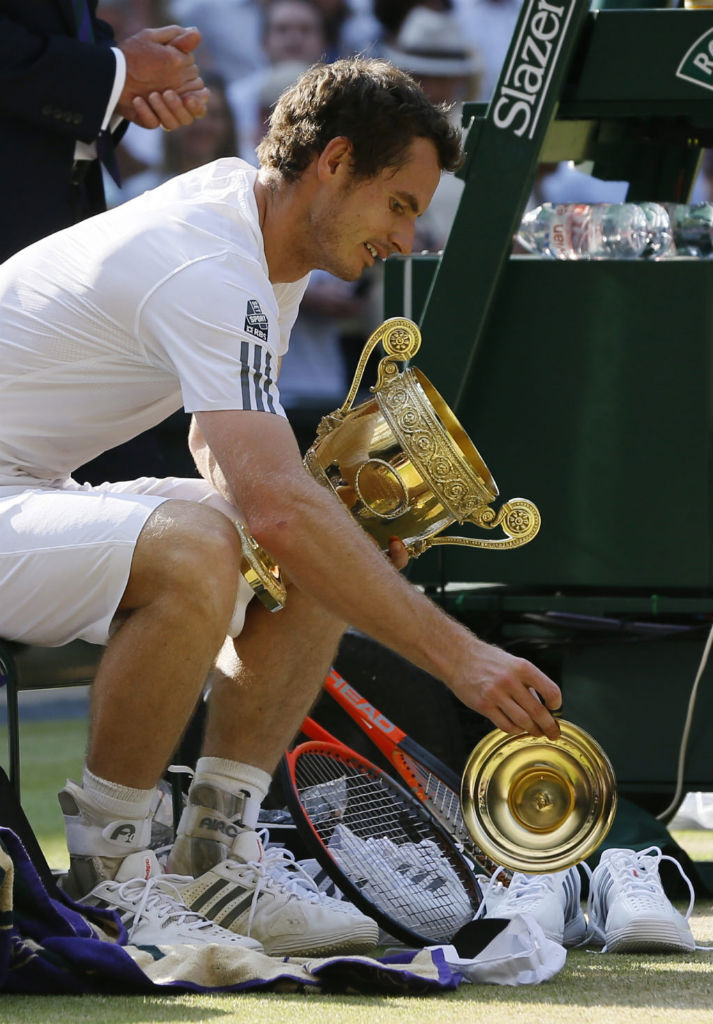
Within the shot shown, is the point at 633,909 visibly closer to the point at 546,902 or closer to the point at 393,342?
the point at 546,902

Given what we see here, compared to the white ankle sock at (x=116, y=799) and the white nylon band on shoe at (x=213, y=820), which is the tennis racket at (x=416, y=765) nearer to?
the white nylon band on shoe at (x=213, y=820)

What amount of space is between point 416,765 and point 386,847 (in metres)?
0.34

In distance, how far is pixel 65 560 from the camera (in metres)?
2.36

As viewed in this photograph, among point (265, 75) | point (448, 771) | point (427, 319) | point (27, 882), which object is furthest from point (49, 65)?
point (265, 75)

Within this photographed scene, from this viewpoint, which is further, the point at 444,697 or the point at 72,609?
the point at 444,697

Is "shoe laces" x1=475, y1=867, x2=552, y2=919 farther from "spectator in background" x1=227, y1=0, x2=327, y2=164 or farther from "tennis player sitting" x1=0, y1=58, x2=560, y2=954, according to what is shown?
"spectator in background" x1=227, y1=0, x2=327, y2=164

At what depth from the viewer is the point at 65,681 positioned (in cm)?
264

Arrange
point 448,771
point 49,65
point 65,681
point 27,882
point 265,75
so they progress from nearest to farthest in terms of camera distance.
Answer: point 27,882, point 65,681, point 448,771, point 49,65, point 265,75

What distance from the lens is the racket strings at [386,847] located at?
101 inches

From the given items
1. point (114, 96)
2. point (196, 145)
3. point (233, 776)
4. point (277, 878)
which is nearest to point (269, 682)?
point (233, 776)

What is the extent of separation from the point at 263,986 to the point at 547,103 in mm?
2018

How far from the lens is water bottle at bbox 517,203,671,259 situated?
3449mm

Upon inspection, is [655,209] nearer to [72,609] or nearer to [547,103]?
[547,103]

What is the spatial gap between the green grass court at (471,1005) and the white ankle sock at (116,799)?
0.36 m
